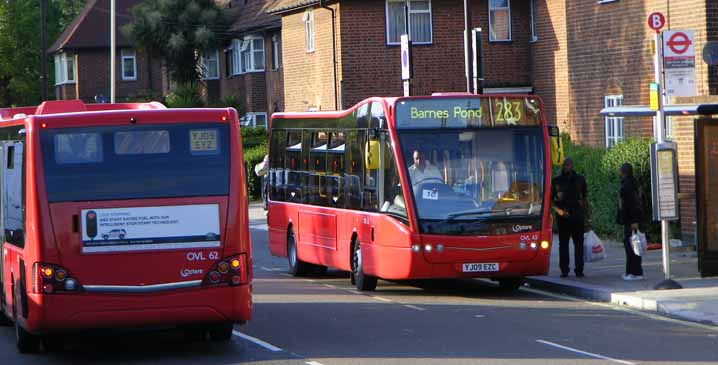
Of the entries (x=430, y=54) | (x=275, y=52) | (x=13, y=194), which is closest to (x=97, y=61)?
(x=275, y=52)

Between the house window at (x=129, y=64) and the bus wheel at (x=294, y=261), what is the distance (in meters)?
55.3

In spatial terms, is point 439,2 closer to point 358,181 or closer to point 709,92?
point 709,92

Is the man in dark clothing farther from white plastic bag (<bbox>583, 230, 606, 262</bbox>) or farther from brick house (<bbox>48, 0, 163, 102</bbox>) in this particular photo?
brick house (<bbox>48, 0, 163, 102</bbox>)

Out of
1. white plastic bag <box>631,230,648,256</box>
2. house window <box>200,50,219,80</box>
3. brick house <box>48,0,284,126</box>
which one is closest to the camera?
white plastic bag <box>631,230,648,256</box>

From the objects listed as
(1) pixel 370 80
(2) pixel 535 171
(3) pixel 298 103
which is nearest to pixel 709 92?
(2) pixel 535 171

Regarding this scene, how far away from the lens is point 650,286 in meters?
17.6

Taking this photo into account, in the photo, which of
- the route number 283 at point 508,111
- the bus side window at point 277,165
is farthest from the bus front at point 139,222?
the bus side window at point 277,165

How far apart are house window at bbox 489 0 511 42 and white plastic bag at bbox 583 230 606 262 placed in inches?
894

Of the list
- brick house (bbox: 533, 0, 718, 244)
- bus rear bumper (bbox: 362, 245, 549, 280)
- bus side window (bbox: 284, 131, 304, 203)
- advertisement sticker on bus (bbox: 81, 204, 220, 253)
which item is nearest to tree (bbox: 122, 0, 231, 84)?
brick house (bbox: 533, 0, 718, 244)

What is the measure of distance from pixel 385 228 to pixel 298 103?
27.2 metres

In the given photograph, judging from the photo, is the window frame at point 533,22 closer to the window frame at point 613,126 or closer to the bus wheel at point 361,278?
the window frame at point 613,126

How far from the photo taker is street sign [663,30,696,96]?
16.8 meters

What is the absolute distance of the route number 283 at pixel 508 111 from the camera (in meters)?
18.0

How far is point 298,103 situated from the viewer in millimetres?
44719
